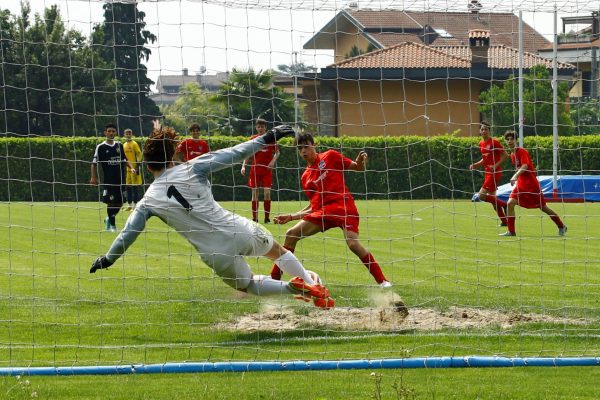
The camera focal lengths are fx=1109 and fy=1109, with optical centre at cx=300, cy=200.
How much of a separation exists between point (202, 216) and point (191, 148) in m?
1.93

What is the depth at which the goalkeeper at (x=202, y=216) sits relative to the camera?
863 centimetres

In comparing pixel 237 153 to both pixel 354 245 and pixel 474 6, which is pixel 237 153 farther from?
pixel 354 245

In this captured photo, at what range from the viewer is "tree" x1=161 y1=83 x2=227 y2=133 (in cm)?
939

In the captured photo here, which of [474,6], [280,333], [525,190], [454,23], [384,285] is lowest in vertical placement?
[280,333]

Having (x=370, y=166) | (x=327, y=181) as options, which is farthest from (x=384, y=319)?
(x=370, y=166)

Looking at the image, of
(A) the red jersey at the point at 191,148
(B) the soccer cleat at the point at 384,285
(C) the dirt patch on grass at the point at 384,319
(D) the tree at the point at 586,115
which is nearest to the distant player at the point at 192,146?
(A) the red jersey at the point at 191,148

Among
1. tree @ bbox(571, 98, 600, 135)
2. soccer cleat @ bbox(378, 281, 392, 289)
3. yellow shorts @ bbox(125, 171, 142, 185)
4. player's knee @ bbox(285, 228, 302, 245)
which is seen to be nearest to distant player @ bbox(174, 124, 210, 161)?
player's knee @ bbox(285, 228, 302, 245)

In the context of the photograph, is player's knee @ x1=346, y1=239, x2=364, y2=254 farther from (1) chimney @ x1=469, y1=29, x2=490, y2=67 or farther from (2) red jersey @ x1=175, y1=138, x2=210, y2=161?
(1) chimney @ x1=469, y1=29, x2=490, y2=67

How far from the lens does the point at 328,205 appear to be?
11.2 m

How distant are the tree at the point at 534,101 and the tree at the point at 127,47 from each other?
3.25m

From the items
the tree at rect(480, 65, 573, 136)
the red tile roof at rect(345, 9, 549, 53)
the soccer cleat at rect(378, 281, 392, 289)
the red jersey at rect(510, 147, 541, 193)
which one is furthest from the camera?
the red jersey at rect(510, 147, 541, 193)

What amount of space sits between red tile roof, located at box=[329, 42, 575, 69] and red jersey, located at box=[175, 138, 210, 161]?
4.99ft

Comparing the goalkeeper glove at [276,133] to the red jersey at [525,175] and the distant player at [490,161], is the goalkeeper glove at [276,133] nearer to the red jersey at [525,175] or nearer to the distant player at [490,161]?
the distant player at [490,161]

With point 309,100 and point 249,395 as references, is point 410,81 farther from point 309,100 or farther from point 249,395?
point 249,395
